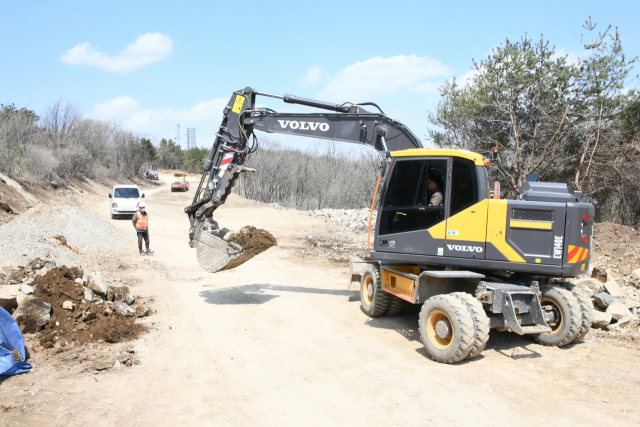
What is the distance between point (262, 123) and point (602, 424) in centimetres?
692

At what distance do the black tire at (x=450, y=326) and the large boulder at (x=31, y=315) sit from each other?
564 cm

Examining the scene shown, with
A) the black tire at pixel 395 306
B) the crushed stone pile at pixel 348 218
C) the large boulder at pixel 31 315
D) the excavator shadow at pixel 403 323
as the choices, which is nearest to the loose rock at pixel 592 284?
the excavator shadow at pixel 403 323

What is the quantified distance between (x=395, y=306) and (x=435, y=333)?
1.82m

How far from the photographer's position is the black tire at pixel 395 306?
8055mm

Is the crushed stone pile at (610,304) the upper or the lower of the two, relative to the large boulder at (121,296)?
upper

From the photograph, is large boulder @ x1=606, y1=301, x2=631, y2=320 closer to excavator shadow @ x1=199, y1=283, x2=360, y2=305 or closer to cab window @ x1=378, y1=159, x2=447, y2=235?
cab window @ x1=378, y1=159, x2=447, y2=235

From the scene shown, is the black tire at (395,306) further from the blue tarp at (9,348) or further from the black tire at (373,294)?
the blue tarp at (9,348)

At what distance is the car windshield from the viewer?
889 inches

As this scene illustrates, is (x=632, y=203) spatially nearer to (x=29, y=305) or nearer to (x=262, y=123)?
(x=262, y=123)

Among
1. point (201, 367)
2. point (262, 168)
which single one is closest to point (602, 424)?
point (201, 367)

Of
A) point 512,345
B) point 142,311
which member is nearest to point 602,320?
point 512,345

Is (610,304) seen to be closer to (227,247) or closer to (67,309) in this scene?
(227,247)

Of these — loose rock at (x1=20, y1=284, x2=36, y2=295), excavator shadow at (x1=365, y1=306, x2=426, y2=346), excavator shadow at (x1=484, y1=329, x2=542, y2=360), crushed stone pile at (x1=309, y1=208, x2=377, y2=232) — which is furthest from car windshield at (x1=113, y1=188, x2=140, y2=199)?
excavator shadow at (x1=484, y1=329, x2=542, y2=360)

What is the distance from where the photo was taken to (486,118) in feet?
63.7
